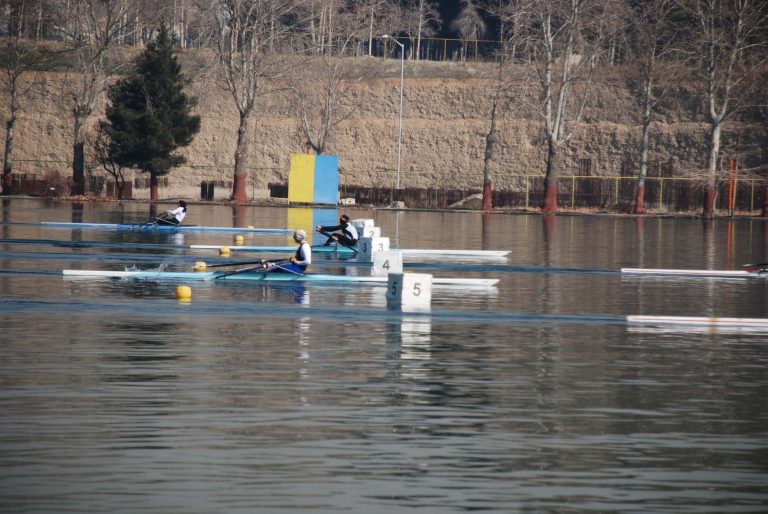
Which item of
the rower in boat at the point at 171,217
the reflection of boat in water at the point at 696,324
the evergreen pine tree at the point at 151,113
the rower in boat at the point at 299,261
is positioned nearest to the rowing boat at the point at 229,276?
the rower in boat at the point at 299,261

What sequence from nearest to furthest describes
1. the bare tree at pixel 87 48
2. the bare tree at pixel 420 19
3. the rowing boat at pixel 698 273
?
the rowing boat at pixel 698 273 < the bare tree at pixel 87 48 < the bare tree at pixel 420 19

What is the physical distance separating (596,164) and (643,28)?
60.7 ft

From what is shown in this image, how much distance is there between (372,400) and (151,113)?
59.1 meters

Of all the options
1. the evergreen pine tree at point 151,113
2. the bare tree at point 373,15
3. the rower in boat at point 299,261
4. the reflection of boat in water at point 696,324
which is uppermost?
the bare tree at point 373,15

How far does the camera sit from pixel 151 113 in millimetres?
70312

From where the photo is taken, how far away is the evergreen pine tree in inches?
2788

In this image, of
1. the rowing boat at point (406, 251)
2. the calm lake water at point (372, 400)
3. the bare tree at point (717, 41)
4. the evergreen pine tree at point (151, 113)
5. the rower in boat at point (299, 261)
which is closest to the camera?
the calm lake water at point (372, 400)

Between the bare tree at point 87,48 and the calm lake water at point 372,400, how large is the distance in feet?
160

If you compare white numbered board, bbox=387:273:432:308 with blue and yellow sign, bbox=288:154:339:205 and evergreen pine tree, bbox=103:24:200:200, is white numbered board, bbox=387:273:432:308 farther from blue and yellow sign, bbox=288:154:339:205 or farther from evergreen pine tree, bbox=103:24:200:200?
blue and yellow sign, bbox=288:154:339:205

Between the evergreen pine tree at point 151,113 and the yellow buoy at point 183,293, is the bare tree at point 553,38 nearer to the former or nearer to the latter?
the evergreen pine tree at point 151,113

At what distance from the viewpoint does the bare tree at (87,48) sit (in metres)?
73.2

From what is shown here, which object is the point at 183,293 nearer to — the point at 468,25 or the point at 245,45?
the point at 245,45

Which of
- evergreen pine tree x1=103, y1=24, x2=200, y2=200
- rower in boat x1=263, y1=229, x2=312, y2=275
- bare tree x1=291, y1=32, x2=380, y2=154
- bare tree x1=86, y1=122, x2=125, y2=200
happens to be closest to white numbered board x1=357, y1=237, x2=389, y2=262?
rower in boat x1=263, y1=229, x2=312, y2=275

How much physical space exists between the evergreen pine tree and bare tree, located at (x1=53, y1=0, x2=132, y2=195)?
2451mm
